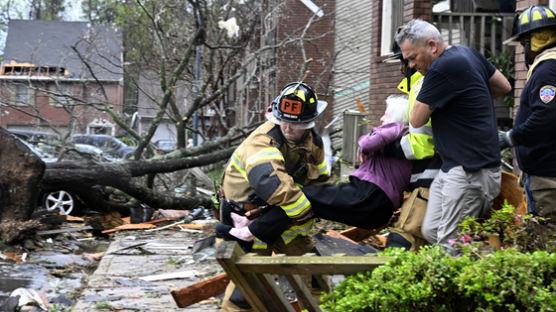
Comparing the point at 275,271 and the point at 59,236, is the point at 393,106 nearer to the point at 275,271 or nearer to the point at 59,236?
the point at 275,271

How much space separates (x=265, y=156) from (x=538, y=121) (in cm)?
164

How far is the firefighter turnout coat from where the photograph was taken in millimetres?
4160

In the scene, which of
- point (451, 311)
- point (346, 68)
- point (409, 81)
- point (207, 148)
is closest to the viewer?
point (451, 311)

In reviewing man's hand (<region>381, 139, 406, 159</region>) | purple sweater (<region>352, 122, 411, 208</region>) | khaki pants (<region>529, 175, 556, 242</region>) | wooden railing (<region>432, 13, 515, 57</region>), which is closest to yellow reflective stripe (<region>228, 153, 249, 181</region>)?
purple sweater (<region>352, 122, 411, 208</region>)

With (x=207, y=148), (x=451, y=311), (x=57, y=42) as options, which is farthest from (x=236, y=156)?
(x=57, y=42)

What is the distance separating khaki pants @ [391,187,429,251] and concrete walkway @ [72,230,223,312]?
98.9 inches

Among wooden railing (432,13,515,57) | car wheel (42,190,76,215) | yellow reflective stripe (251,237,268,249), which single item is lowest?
car wheel (42,190,76,215)

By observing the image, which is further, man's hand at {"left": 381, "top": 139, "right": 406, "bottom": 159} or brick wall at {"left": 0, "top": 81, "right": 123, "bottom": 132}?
brick wall at {"left": 0, "top": 81, "right": 123, "bottom": 132}

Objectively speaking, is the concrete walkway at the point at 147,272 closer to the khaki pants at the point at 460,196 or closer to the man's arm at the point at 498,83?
the khaki pants at the point at 460,196

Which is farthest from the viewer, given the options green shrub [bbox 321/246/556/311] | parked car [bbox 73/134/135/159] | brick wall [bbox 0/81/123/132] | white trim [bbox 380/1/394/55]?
parked car [bbox 73/134/135/159]

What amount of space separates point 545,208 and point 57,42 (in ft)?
136

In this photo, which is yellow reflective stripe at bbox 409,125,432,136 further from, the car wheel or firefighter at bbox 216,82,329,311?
the car wheel

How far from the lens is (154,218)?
1230cm

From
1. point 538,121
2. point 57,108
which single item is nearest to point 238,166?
point 538,121
